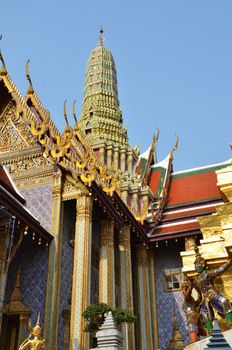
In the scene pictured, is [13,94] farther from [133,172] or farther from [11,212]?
[133,172]

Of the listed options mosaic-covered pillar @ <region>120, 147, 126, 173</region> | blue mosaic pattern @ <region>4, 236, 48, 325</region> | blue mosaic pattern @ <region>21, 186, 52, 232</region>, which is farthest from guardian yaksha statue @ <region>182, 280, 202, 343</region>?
mosaic-covered pillar @ <region>120, 147, 126, 173</region>

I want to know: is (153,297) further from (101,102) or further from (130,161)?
(101,102)

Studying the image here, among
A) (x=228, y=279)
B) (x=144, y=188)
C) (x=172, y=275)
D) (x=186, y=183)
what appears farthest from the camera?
(x=186, y=183)

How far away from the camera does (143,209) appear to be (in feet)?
40.2

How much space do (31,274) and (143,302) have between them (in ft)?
12.9

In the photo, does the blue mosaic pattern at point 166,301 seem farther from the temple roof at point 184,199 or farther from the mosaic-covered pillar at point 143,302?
the temple roof at point 184,199

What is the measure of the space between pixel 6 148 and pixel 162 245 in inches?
209

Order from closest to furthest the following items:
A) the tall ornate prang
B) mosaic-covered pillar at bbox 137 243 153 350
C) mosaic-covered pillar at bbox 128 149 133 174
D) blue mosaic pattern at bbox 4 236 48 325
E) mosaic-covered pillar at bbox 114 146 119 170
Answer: blue mosaic pattern at bbox 4 236 48 325 < mosaic-covered pillar at bbox 137 243 153 350 < mosaic-covered pillar at bbox 114 146 119 170 < mosaic-covered pillar at bbox 128 149 133 174 < the tall ornate prang

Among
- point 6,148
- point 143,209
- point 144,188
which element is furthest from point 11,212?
point 144,188

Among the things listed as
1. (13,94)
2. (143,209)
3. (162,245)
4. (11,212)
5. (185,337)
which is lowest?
(185,337)

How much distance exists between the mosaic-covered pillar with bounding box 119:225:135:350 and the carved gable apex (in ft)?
10.2

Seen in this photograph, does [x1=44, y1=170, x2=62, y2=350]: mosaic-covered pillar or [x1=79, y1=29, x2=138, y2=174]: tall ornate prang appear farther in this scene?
[x1=79, y1=29, x2=138, y2=174]: tall ornate prang

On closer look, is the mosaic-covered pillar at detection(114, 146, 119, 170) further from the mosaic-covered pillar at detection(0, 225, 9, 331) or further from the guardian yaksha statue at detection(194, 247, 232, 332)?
the guardian yaksha statue at detection(194, 247, 232, 332)

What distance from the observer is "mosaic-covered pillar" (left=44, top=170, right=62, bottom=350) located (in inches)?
284
